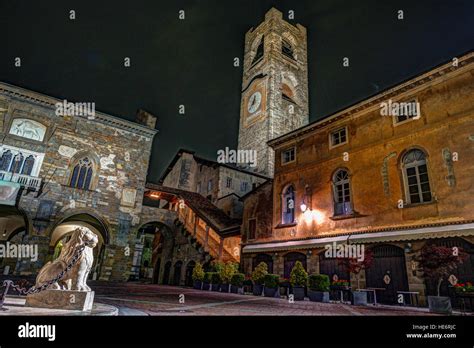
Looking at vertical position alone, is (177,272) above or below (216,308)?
above

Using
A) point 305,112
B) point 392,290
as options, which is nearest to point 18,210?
point 392,290

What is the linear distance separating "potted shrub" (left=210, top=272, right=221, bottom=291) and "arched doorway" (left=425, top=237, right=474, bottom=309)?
399 inches

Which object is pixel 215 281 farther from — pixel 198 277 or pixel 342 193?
pixel 342 193

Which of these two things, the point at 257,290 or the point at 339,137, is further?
the point at 339,137

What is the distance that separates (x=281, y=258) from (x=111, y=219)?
13048 millimetres

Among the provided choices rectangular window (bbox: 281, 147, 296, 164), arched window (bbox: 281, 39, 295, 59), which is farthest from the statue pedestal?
arched window (bbox: 281, 39, 295, 59)

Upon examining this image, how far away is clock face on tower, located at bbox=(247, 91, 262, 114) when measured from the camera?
39378mm

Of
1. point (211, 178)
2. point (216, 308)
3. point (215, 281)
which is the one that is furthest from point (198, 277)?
point (211, 178)

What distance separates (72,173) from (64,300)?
60.1ft

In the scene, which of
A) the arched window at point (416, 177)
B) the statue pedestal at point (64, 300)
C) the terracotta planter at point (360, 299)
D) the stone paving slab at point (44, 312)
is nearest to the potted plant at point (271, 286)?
the terracotta planter at point (360, 299)

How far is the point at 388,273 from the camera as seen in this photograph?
38.0ft

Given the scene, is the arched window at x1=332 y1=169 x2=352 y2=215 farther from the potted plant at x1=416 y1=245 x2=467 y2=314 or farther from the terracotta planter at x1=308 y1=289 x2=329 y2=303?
the potted plant at x1=416 y1=245 x2=467 y2=314

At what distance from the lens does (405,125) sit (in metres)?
12.9

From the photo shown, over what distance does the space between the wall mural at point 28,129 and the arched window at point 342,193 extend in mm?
20379
